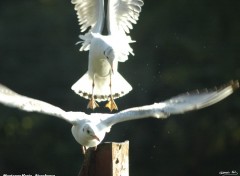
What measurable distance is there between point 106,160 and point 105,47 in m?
1.45

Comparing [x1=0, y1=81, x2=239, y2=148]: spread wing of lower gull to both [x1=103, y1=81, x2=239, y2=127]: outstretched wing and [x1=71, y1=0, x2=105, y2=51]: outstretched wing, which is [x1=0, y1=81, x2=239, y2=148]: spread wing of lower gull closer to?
[x1=103, y1=81, x2=239, y2=127]: outstretched wing

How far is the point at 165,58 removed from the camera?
9.10m

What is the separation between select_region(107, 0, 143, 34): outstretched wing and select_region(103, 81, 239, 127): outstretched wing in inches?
60.5

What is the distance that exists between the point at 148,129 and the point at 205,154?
0.60 m

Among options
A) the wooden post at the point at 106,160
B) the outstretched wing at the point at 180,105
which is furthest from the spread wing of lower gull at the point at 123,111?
the wooden post at the point at 106,160

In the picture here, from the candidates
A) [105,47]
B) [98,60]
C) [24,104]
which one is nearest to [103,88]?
[98,60]

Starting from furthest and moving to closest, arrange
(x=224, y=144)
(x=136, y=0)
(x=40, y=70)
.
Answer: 1. (x=40, y=70)
2. (x=224, y=144)
3. (x=136, y=0)

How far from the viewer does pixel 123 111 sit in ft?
14.5

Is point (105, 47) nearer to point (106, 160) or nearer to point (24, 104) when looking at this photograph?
point (24, 104)

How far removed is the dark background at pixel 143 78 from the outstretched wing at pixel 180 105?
13.6 ft

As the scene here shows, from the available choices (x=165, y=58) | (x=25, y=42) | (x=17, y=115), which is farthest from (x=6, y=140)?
(x=165, y=58)

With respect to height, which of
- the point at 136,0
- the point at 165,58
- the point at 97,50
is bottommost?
the point at 97,50

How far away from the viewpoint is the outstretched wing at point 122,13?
19.4 feet

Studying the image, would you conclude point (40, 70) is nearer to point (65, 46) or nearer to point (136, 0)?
point (65, 46)
